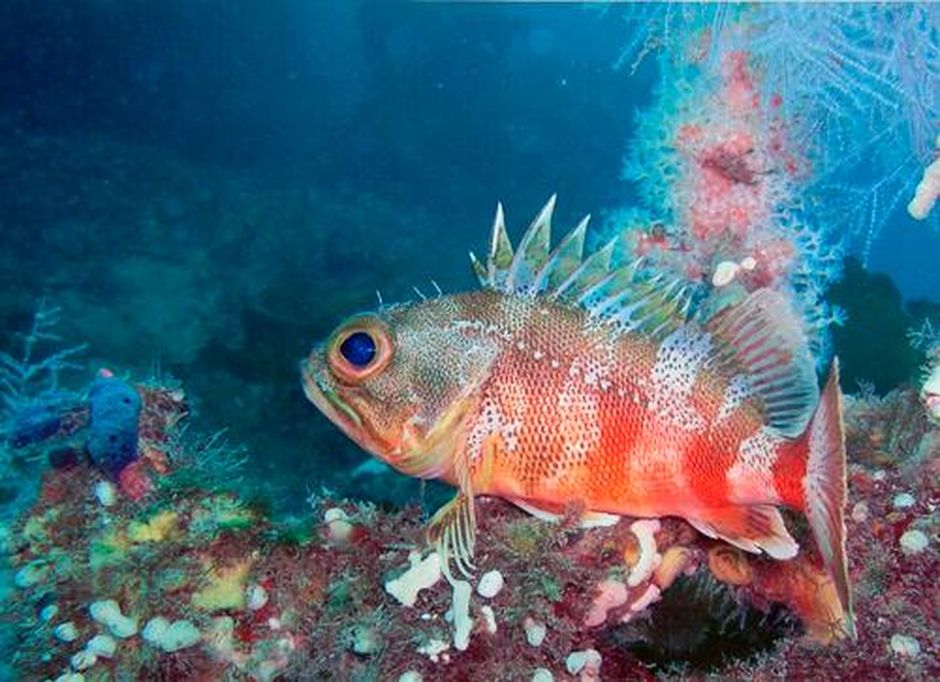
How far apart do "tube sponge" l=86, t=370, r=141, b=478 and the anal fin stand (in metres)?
2.57

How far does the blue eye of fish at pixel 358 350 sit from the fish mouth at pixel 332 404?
165 millimetres

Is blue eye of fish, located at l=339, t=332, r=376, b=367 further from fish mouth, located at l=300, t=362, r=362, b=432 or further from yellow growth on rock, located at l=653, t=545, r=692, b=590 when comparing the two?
yellow growth on rock, located at l=653, t=545, r=692, b=590

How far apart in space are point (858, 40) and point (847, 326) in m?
5.73

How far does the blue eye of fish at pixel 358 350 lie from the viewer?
277 centimetres

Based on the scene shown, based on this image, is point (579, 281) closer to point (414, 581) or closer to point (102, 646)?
point (414, 581)

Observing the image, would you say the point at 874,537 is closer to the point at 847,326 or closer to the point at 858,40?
the point at 858,40

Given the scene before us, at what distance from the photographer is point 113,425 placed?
130 inches

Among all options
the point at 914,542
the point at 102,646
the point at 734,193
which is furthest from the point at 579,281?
the point at 734,193

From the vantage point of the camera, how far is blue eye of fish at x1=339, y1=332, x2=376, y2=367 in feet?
9.09

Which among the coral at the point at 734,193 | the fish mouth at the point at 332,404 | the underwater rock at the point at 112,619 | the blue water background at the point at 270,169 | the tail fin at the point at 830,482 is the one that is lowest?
the blue water background at the point at 270,169

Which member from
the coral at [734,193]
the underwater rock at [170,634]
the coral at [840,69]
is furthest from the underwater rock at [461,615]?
the coral at [840,69]

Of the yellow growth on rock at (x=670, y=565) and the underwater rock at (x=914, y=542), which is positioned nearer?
the underwater rock at (x=914, y=542)

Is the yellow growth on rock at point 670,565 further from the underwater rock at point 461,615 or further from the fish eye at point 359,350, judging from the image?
the fish eye at point 359,350

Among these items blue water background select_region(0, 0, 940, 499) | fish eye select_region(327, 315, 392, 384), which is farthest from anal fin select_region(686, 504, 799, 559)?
blue water background select_region(0, 0, 940, 499)
